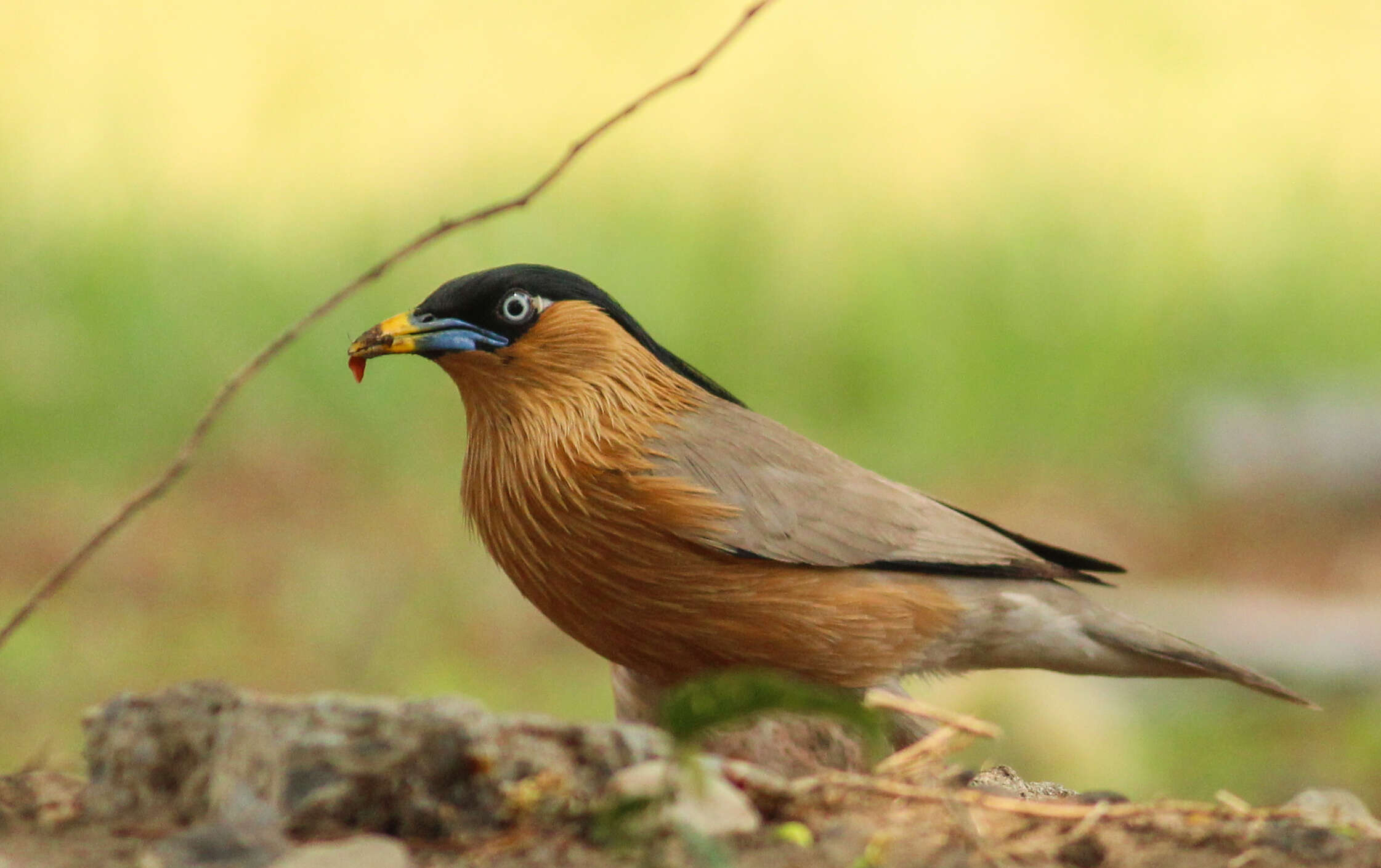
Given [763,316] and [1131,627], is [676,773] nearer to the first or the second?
[1131,627]

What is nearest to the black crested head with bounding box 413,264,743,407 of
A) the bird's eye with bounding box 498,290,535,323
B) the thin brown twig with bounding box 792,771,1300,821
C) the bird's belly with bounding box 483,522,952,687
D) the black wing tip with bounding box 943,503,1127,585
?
the bird's eye with bounding box 498,290,535,323

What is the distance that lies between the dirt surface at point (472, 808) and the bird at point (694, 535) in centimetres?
87

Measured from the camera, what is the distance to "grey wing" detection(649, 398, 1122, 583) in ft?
12.9

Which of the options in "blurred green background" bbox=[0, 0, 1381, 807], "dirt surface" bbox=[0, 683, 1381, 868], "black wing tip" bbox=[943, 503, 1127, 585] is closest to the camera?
"dirt surface" bbox=[0, 683, 1381, 868]

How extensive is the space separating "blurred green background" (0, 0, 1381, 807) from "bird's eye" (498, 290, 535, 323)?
3401 mm

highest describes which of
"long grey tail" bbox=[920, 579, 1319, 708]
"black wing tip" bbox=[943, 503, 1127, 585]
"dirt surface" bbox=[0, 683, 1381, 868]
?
"black wing tip" bbox=[943, 503, 1127, 585]

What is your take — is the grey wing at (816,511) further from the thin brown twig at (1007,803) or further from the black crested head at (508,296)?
the thin brown twig at (1007,803)

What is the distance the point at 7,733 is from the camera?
6.73 metres

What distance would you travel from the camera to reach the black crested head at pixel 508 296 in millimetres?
3904

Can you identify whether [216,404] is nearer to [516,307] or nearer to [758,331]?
[516,307]

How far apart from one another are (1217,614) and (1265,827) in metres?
5.56

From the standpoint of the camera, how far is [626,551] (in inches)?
146

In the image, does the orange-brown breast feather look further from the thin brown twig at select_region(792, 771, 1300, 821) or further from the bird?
the thin brown twig at select_region(792, 771, 1300, 821)

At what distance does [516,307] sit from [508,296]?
0.13 ft
